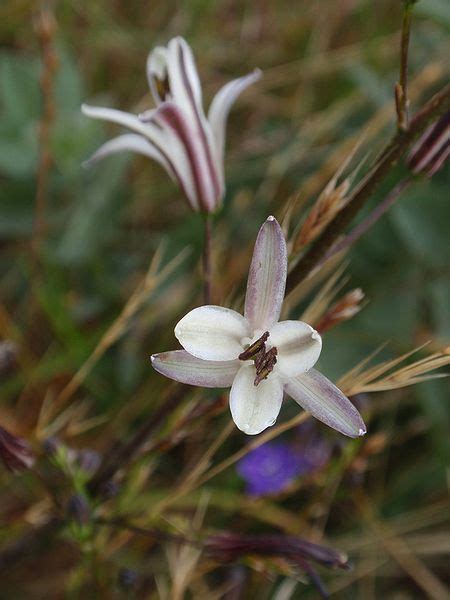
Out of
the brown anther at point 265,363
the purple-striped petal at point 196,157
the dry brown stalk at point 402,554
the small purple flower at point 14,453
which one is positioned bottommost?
the dry brown stalk at point 402,554

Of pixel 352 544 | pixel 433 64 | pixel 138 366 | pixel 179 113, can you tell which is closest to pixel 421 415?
pixel 352 544

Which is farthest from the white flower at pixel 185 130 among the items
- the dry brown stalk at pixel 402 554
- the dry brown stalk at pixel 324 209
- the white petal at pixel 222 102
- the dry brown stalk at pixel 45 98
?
the dry brown stalk at pixel 402 554

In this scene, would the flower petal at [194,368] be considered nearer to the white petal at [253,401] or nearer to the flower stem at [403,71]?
the white petal at [253,401]

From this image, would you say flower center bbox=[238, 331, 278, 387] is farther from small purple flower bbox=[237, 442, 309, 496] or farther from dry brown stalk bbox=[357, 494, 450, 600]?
dry brown stalk bbox=[357, 494, 450, 600]

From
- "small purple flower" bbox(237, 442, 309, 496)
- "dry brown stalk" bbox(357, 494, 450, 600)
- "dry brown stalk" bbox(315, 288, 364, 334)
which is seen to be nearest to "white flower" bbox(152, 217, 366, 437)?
"dry brown stalk" bbox(315, 288, 364, 334)

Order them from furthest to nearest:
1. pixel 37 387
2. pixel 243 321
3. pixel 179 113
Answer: pixel 37 387 < pixel 179 113 < pixel 243 321

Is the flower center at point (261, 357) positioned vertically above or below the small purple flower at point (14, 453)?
above

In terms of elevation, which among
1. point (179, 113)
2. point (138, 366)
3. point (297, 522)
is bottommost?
point (297, 522)

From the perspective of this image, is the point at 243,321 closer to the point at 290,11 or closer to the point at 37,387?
the point at 37,387
